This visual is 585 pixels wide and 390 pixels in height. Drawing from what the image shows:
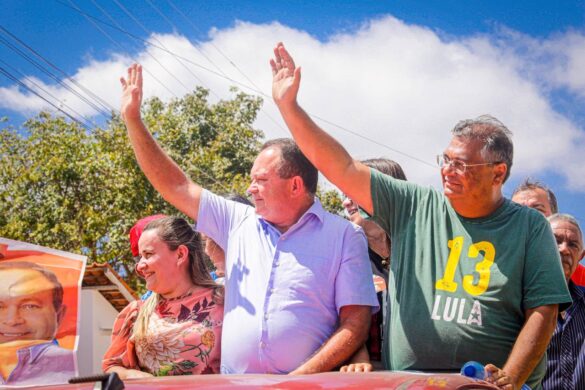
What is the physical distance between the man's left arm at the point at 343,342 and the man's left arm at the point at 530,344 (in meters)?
0.61

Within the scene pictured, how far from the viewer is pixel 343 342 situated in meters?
2.98

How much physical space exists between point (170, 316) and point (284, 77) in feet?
3.98

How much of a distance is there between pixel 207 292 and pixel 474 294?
50.8 inches

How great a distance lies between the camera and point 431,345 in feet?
9.39

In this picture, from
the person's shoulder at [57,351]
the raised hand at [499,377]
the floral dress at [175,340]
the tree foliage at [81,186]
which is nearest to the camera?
the raised hand at [499,377]

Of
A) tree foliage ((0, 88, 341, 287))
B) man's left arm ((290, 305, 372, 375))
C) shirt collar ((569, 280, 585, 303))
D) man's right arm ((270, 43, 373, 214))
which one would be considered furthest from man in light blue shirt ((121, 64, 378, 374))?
tree foliage ((0, 88, 341, 287))

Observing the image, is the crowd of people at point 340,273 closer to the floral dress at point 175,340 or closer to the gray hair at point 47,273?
the floral dress at point 175,340

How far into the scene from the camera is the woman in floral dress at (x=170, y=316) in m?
3.18

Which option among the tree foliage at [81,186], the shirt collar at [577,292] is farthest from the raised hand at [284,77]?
the tree foliage at [81,186]

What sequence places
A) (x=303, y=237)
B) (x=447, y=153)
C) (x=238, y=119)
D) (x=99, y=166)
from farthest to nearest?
(x=238, y=119) → (x=99, y=166) → (x=303, y=237) → (x=447, y=153)

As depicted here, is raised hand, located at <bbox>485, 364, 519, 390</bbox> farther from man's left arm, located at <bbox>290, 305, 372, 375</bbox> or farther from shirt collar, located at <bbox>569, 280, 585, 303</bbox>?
shirt collar, located at <bbox>569, 280, 585, 303</bbox>

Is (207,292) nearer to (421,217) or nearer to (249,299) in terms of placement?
(249,299)

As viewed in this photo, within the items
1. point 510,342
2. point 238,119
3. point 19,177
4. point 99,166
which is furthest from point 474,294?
point 238,119

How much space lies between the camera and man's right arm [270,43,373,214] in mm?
2996
